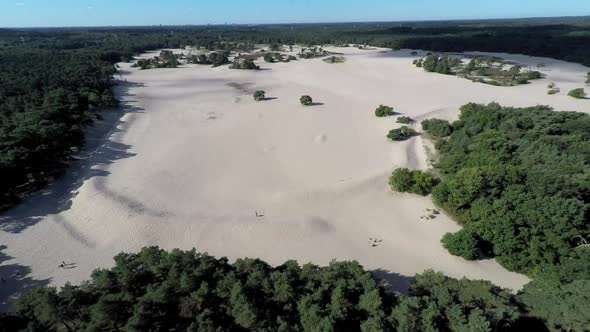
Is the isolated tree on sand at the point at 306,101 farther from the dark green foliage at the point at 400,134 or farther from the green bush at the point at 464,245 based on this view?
the green bush at the point at 464,245

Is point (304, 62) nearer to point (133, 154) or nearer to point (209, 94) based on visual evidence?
point (209, 94)

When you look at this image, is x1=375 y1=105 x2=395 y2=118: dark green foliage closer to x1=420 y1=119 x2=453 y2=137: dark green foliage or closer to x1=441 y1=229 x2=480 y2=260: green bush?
x1=420 y1=119 x2=453 y2=137: dark green foliage

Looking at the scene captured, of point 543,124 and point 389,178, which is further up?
point 543,124

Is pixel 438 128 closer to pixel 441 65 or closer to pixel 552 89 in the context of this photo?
pixel 552 89

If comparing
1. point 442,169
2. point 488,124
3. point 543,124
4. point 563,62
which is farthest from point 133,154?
point 563,62

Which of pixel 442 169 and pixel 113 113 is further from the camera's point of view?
pixel 113 113

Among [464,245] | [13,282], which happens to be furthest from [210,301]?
[464,245]
